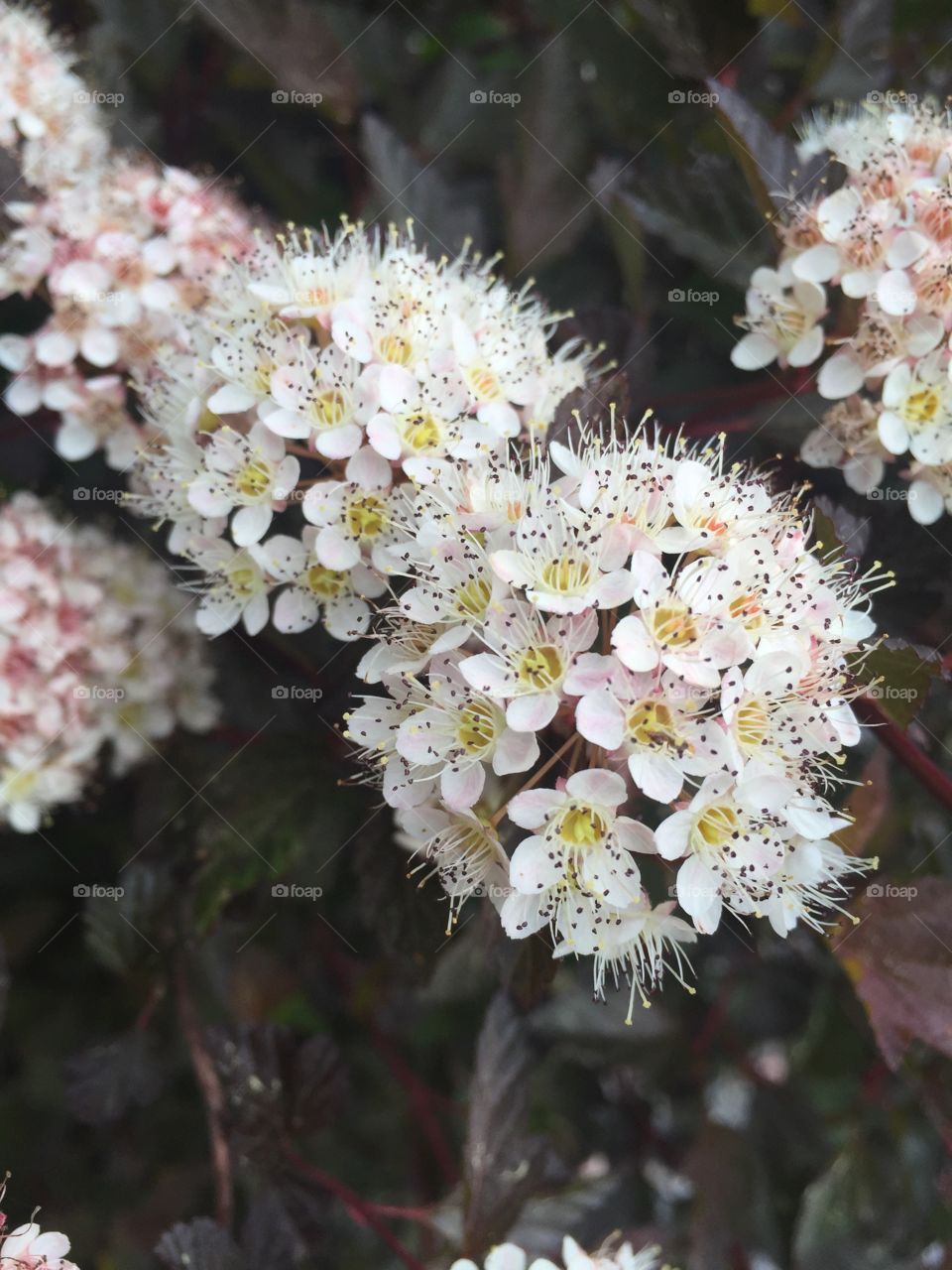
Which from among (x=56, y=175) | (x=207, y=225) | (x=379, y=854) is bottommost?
(x=379, y=854)

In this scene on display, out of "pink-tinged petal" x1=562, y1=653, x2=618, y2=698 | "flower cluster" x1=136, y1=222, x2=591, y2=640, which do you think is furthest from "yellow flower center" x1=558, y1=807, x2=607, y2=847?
"flower cluster" x1=136, y1=222, x2=591, y2=640

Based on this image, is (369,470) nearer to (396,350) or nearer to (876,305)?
(396,350)

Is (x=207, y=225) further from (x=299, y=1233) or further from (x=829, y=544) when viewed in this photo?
(x=299, y=1233)

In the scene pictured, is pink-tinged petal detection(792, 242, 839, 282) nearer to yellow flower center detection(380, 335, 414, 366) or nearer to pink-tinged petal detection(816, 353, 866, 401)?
pink-tinged petal detection(816, 353, 866, 401)

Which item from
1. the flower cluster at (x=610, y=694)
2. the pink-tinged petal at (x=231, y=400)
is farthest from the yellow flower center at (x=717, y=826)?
the pink-tinged petal at (x=231, y=400)

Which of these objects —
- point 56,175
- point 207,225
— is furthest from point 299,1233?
point 56,175
